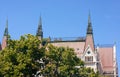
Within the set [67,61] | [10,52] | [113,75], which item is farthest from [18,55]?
[113,75]

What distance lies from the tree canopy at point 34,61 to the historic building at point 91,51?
36110 mm

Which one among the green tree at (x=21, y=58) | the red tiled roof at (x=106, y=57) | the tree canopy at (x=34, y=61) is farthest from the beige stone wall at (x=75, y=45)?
the green tree at (x=21, y=58)

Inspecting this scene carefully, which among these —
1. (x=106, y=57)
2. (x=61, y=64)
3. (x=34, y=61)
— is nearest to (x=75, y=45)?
(x=106, y=57)

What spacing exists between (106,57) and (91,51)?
1350 centimetres

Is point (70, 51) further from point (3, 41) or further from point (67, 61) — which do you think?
point (3, 41)

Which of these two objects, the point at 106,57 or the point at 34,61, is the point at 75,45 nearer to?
the point at 106,57

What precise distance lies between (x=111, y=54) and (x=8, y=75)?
62577 mm

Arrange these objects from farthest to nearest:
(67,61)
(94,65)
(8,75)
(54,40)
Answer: (54,40), (94,65), (67,61), (8,75)

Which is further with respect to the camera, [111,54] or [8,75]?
[111,54]

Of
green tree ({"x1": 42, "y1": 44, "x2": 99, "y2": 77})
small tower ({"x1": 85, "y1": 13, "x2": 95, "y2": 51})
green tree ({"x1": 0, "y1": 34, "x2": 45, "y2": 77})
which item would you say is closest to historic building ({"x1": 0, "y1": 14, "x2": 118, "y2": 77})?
small tower ({"x1": 85, "y1": 13, "x2": 95, "y2": 51})

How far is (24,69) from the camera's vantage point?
69.9 m

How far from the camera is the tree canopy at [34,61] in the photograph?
69.9 meters

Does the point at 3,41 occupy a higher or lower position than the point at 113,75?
higher

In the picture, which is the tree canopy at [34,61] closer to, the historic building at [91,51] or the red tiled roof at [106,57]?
the historic building at [91,51]
